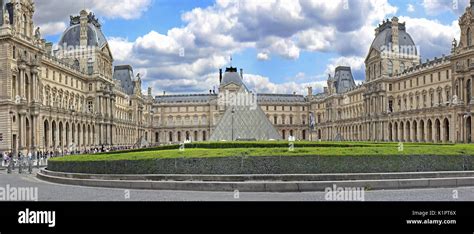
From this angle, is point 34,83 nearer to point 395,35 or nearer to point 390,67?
point 390,67

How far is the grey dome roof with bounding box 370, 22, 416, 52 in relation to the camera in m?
96.1

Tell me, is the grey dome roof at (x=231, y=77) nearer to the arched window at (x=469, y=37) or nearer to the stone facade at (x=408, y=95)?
the stone facade at (x=408, y=95)

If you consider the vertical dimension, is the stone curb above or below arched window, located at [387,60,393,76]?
below

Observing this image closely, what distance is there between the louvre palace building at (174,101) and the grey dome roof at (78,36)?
0.63 feet

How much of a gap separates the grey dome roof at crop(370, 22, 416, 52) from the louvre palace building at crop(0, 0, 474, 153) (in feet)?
0.75

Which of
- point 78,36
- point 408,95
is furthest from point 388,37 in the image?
point 78,36

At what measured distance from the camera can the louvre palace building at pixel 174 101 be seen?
174 ft

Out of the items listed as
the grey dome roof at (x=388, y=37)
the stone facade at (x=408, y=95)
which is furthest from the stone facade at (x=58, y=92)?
the grey dome roof at (x=388, y=37)

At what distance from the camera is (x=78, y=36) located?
86.3 meters

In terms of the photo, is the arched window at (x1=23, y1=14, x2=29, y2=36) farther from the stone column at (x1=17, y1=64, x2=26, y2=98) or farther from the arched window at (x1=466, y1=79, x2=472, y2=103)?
the arched window at (x1=466, y1=79, x2=472, y2=103)

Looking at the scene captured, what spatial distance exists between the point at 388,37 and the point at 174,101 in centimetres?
6489

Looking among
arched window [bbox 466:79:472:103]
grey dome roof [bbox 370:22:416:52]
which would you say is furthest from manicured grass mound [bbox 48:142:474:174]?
grey dome roof [bbox 370:22:416:52]
